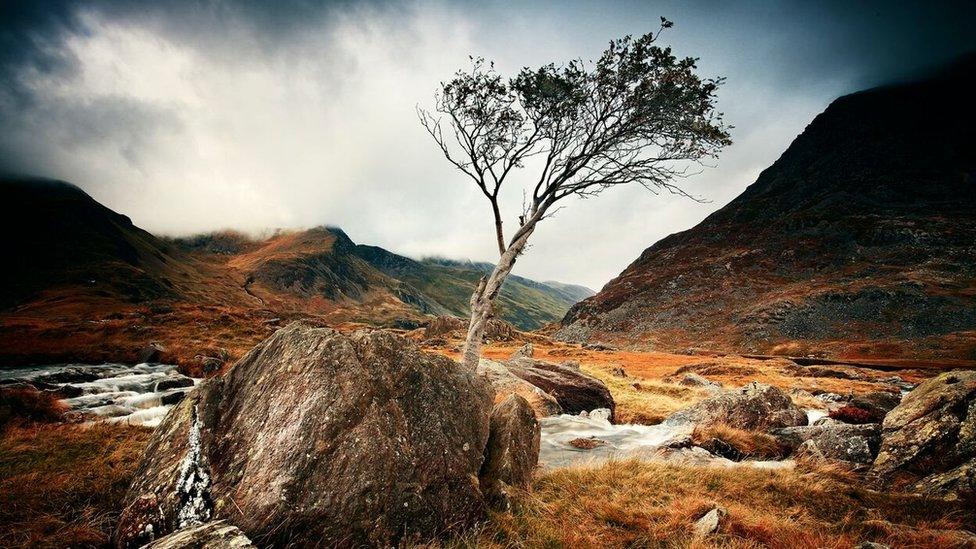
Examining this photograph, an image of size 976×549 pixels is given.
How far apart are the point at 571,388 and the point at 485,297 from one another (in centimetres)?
919

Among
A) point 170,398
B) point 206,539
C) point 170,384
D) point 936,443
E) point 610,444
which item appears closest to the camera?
point 206,539

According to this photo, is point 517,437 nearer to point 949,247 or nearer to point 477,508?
point 477,508

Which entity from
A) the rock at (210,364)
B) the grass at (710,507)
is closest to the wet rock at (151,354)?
the rock at (210,364)

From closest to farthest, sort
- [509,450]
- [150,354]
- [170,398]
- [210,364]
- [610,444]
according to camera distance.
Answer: [509,450]
[610,444]
[170,398]
[210,364]
[150,354]

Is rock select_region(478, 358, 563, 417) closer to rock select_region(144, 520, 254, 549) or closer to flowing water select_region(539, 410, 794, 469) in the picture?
flowing water select_region(539, 410, 794, 469)

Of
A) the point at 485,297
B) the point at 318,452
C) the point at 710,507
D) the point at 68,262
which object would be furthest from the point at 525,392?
the point at 68,262

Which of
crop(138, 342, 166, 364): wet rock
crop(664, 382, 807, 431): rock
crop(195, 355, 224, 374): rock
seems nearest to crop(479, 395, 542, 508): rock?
crop(664, 382, 807, 431): rock

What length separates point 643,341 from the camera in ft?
339

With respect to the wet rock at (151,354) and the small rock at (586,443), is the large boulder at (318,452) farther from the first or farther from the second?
the wet rock at (151,354)

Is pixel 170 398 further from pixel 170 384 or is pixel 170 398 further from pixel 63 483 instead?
pixel 63 483

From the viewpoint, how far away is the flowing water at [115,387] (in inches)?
648

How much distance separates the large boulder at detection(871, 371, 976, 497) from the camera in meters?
7.78

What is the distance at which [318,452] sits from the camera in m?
5.31

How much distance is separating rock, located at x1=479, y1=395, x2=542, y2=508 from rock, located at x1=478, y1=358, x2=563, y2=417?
31.0 ft
